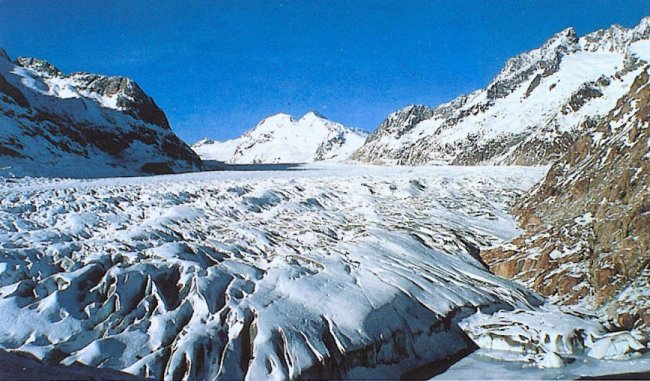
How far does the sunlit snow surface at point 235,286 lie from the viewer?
1010 centimetres

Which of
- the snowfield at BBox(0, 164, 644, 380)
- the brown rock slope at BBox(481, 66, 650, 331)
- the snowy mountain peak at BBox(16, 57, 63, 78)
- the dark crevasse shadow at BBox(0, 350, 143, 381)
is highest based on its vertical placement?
the snowy mountain peak at BBox(16, 57, 63, 78)

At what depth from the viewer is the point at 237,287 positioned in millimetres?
12242

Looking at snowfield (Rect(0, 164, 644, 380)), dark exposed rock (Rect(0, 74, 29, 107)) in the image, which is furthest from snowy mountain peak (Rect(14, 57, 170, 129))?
snowfield (Rect(0, 164, 644, 380))

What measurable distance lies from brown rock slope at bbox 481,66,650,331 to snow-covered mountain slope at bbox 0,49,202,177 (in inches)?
1345

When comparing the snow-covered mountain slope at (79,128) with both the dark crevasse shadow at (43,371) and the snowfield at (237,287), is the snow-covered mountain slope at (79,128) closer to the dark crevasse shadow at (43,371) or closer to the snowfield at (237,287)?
the snowfield at (237,287)

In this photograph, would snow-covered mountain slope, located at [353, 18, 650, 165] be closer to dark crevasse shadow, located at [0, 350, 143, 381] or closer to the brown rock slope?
the brown rock slope

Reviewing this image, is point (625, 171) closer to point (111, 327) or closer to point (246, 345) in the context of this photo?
point (246, 345)

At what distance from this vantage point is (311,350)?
410 inches

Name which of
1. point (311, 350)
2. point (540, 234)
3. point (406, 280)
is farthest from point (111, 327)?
point (540, 234)

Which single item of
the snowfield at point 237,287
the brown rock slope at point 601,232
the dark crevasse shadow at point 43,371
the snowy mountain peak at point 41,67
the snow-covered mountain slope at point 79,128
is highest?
the snowy mountain peak at point 41,67

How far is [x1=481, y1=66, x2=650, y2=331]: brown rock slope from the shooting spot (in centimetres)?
1248

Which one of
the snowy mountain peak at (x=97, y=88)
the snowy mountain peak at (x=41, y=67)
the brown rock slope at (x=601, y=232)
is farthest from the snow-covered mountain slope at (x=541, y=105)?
the snowy mountain peak at (x=41, y=67)

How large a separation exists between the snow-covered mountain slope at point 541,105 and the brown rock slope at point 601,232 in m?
63.5

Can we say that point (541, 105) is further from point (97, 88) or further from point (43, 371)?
point (43, 371)
